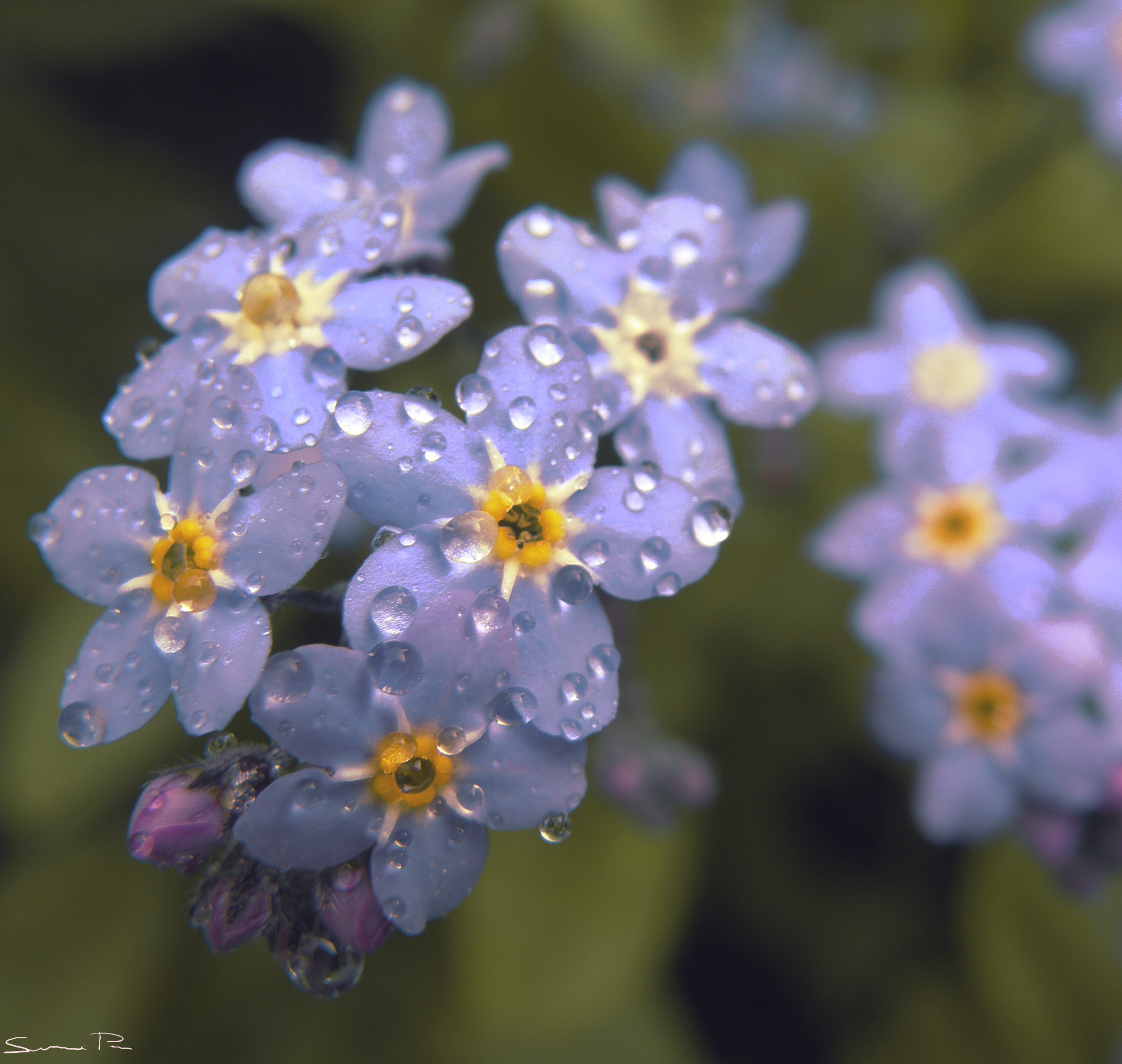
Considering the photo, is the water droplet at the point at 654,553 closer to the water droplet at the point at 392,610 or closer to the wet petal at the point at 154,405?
the water droplet at the point at 392,610

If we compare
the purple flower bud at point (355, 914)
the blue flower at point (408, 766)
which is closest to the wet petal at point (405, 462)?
the blue flower at point (408, 766)

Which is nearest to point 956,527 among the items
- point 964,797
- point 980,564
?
point 980,564

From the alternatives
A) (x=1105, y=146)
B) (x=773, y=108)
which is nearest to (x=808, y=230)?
(x=773, y=108)

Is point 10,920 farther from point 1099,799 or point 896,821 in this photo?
point 1099,799

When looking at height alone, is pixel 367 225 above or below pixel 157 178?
above

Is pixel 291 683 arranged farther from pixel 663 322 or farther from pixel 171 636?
pixel 663 322
